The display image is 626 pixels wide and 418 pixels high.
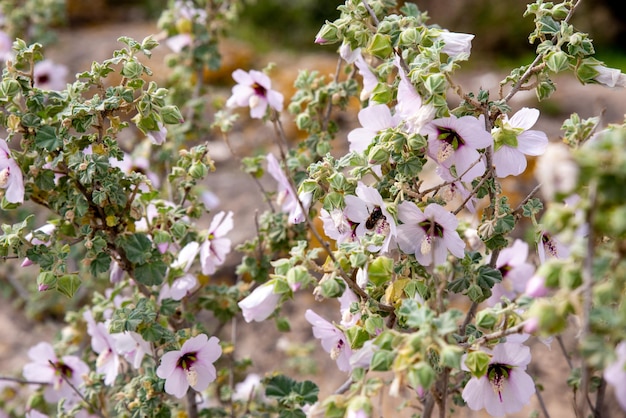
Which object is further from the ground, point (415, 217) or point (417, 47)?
point (417, 47)

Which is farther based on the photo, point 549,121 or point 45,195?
point 549,121

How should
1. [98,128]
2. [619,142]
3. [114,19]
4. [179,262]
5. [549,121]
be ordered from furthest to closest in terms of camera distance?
[114,19] → [549,121] → [179,262] → [98,128] → [619,142]

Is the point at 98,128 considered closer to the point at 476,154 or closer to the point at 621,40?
the point at 476,154

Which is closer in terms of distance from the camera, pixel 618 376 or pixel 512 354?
pixel 618 376

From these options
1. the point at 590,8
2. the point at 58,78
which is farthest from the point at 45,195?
the point at 590,8

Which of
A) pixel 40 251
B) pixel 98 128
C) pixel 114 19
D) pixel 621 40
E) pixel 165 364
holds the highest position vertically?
pixel 98 128

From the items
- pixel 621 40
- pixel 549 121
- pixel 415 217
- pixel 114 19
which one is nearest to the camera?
pixel 415 217

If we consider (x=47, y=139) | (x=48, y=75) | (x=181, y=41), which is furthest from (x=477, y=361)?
(x=48, y=75)

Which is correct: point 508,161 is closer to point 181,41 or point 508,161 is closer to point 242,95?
point 242,95
